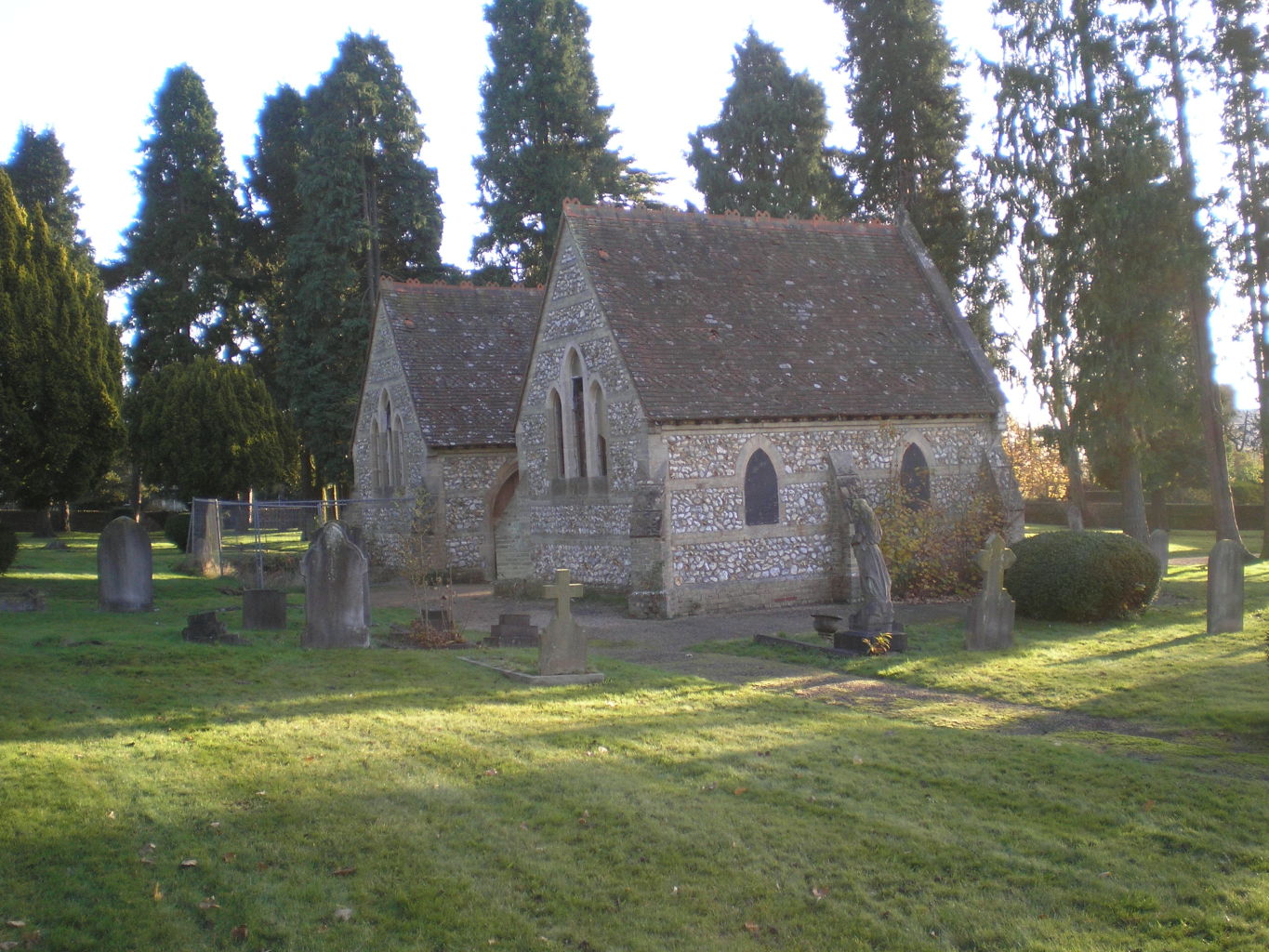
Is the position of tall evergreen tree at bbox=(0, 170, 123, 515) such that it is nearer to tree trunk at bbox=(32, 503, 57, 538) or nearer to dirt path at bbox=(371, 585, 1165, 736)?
dirt path at bbox=(371, 585, 1165, 736)

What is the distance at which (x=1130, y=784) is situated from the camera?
8.38 m

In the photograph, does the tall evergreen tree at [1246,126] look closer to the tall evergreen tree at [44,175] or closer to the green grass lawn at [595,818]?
the green grass lawn at [595,818]

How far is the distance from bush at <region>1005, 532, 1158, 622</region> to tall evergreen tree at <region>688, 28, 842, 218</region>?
A: 80.7 feet

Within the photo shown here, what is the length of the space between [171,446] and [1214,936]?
38.3 meters

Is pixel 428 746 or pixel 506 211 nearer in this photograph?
pixel 428 746

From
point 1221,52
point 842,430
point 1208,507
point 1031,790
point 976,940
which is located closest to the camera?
point 976,940

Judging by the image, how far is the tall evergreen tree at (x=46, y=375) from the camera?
2239cm

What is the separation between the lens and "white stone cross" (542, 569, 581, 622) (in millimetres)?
13023

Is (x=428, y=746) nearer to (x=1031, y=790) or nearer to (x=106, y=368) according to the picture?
(x=1031, y=790)

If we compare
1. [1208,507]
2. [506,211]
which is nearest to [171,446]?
[506,211]

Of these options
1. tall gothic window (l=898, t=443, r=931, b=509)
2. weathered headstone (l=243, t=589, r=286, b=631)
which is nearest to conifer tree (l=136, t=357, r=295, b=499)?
weathered headstone (l=243, t=589, r=286, b=631)

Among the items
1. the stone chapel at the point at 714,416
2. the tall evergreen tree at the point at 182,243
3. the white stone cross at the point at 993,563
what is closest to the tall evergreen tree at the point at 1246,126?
the stone chapel at the point at 714,416

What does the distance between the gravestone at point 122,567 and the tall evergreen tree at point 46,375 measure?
5.68 metres

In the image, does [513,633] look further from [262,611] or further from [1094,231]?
[1094,231]
